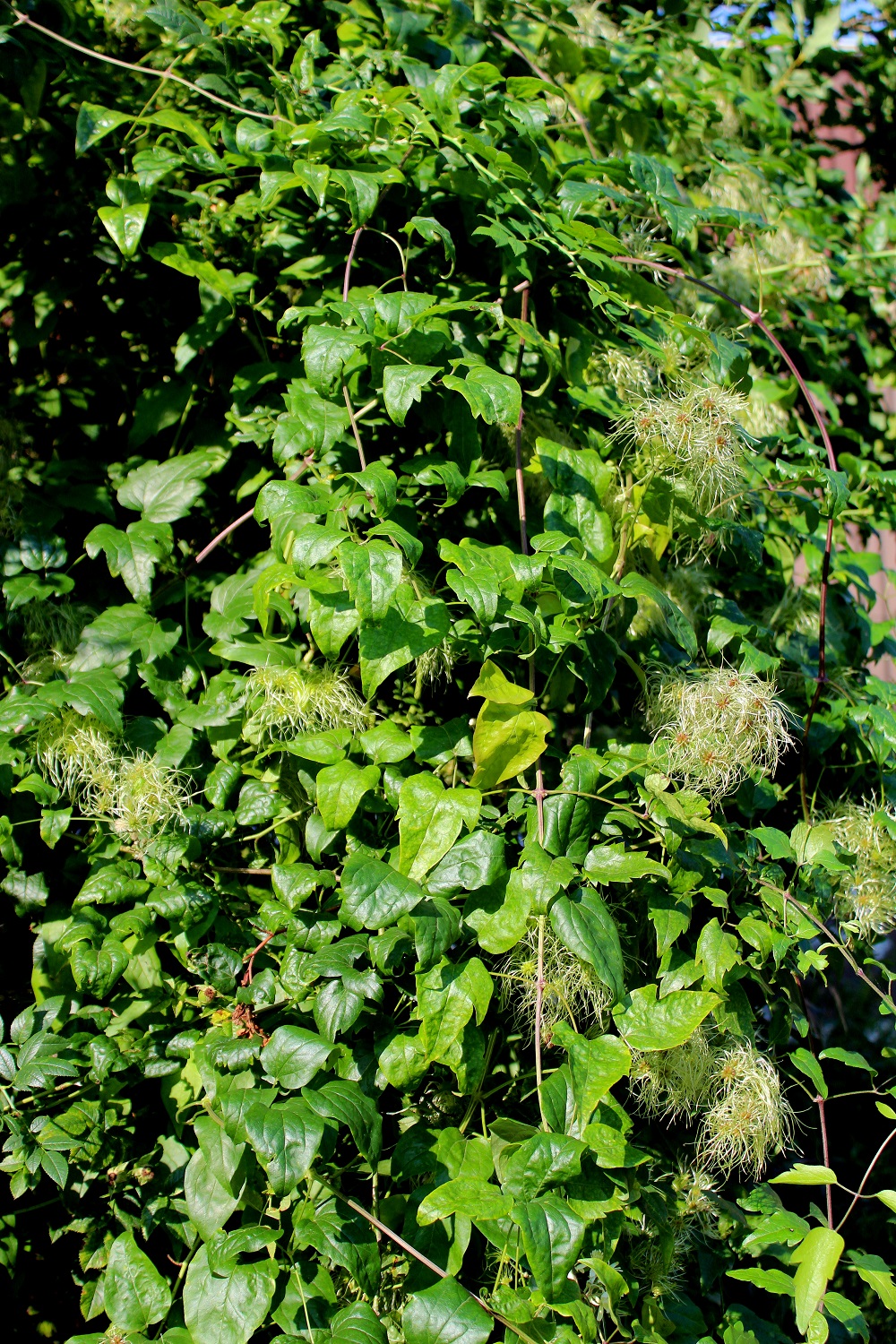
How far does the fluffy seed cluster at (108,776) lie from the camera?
50.8 inches

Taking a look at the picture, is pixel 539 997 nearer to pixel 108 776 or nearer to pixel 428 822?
pixel 428 822

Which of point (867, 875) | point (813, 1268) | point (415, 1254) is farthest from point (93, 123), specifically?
point (813, 1268)

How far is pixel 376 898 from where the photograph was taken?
1026 millimetres

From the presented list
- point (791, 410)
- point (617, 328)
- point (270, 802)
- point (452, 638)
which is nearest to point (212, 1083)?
point (270, 802)

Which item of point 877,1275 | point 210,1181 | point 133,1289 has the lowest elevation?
point 133,1289

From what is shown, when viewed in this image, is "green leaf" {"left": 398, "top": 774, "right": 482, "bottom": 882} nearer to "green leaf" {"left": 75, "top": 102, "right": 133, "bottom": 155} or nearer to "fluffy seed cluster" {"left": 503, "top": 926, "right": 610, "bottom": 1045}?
"fluffy seed cluster" {"left": 503, "top": 926, "right": 610, "bottom": 1045}

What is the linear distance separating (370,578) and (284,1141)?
1.79 feet

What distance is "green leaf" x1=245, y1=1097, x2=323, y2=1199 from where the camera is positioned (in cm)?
96

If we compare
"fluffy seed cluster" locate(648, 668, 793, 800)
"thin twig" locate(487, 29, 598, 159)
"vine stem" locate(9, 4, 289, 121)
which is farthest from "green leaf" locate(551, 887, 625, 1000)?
"thin twig" locate(487, 29, 598, 159)

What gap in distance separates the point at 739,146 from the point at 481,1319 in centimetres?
238

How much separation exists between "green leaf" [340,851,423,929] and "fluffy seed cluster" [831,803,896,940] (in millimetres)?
801

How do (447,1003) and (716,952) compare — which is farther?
(716,952)

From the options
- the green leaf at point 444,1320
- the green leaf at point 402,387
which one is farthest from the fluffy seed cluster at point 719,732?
the green leaf at point 444,1320

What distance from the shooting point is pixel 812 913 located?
52.4 inches
